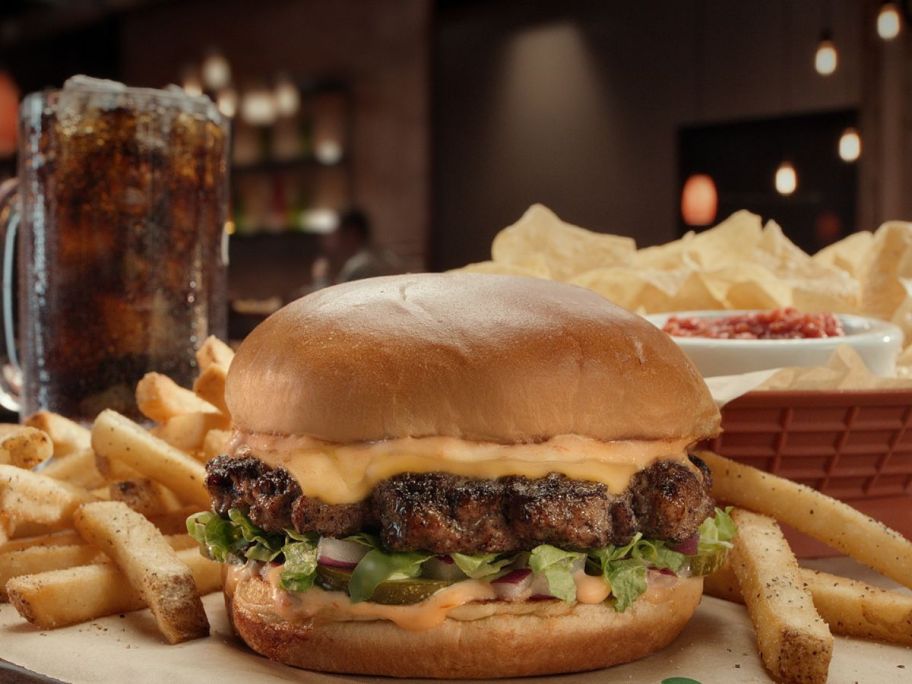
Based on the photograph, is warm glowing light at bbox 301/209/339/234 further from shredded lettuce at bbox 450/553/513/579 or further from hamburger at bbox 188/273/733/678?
shredded lettuce at bbox 450/553/513/579

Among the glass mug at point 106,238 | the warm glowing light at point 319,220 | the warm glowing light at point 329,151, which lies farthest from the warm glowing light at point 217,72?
the glass mug at point 106,238

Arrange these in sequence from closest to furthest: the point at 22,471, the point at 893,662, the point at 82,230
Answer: the point at 893,662 → the point at 22,471 → the point at 82,230

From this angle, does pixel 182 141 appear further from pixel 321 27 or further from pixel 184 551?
pixel 321 27

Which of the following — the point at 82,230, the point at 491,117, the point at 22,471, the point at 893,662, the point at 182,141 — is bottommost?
the point at 893,662

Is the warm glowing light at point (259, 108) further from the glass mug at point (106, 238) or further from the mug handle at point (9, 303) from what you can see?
the glass mug at point (106, 238)

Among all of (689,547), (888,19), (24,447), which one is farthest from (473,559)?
(888,19)

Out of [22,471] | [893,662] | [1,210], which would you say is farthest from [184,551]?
[1,210]

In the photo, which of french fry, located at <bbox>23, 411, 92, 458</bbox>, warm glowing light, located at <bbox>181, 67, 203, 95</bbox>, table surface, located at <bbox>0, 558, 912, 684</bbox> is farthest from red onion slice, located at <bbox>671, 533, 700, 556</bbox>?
warm glowing light, located at <bbox>181, 67, 203, 95</bbox>
